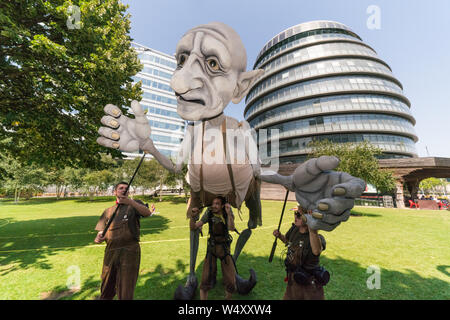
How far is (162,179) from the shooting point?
21.8 metres

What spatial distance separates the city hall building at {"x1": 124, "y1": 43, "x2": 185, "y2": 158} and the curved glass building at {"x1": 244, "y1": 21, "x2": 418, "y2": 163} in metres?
22.2

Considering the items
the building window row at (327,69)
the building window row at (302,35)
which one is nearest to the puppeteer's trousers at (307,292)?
the building window row at (327,69)

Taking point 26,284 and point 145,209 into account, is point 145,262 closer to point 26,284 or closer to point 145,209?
point 26,284

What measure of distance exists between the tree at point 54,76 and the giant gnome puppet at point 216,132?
12.7 feet

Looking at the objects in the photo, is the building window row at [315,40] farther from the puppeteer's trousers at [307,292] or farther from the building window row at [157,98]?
the puppeteer's trousers at [307,292]

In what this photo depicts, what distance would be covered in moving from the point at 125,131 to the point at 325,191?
1.83 metres

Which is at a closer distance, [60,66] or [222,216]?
[222,216]

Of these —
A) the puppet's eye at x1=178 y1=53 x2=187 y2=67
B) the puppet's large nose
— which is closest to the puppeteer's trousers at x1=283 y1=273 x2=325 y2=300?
the puppet's large nose

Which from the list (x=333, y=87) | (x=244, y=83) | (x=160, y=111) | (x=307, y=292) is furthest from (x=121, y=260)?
(x=160, y=111)

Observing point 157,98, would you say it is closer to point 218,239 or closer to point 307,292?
point 218,239

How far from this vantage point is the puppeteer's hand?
3.80 feet

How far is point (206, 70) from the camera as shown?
1.52 meters
